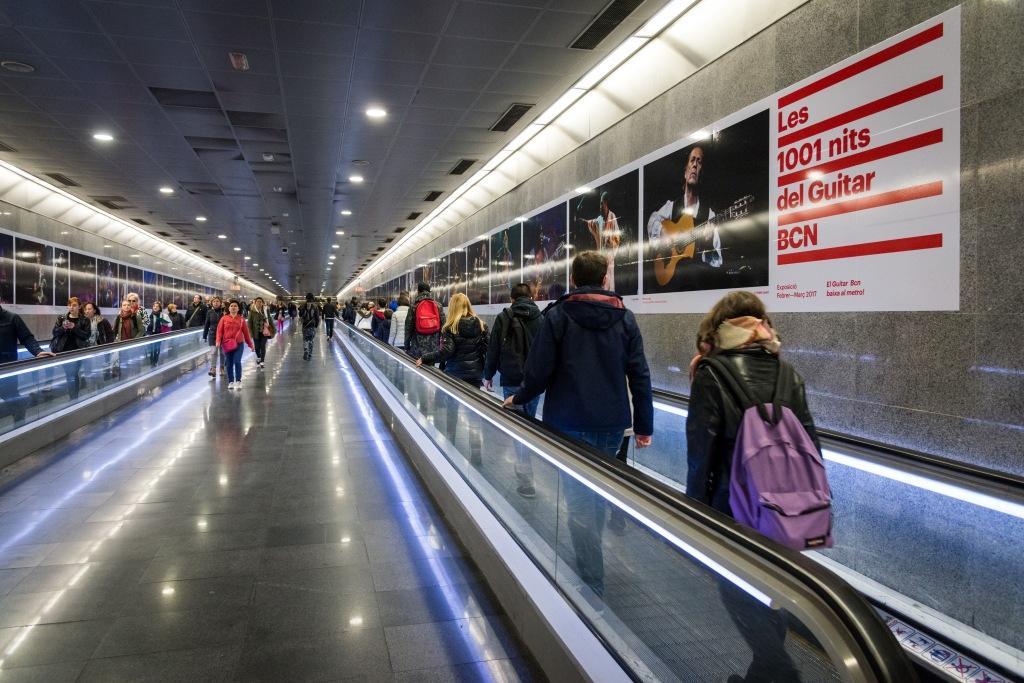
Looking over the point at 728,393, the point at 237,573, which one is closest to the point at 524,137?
the point at 237,573

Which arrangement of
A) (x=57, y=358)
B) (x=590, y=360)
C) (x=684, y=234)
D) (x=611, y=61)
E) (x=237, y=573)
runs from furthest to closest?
(x=611, y=61) < (x=57, y=358) < (x=684, y=234) < (x=237, y=573) < (x=590, y=360)

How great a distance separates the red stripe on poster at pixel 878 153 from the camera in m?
4.07

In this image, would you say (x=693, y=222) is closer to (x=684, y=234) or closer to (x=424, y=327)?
(x=684, y=234)

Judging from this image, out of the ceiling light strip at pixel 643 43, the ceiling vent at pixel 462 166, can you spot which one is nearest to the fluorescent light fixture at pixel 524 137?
the ceiling light strip at pixel 643 43

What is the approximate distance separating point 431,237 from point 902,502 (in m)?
20.4

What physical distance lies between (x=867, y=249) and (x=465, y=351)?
340 cm

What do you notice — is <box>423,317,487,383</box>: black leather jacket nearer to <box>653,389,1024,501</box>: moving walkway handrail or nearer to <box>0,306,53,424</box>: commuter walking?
<box>653,389,1024,501</box>: moving walkway handrail

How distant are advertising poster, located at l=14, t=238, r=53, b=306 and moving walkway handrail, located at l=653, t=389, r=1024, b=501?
17.9 meters

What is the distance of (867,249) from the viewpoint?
4508 mm

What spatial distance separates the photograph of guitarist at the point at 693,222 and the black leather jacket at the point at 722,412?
444 centimetres

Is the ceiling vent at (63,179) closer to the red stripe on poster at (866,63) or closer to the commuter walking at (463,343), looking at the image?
the commuter walking at (463,343)

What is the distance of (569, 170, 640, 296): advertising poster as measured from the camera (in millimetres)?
8023

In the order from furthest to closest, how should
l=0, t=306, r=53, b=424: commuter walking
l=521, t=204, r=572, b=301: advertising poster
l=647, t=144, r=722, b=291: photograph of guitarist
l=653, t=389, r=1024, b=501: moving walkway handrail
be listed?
l=521, t=204, r=572, b=301: advertising poster < l=647, t=144, r=722, b=291: photograph of guitarist < l=0, t=306, r=53, b=424: commuter walking < l=653, t=389, r=1024, b=501: moving walkway handrail

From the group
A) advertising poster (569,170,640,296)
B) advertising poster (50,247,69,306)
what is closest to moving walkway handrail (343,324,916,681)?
advertising poster (569,170,640,296)
